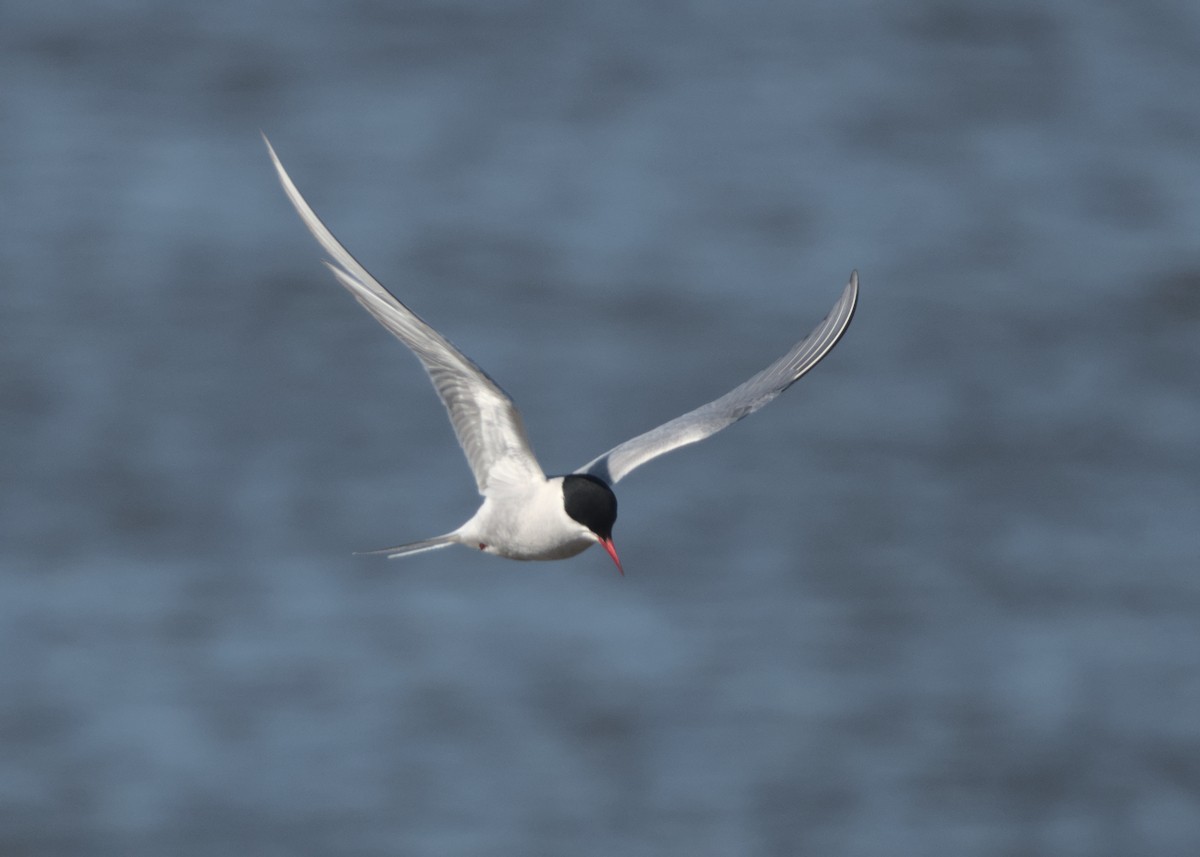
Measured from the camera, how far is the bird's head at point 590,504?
6.89 m

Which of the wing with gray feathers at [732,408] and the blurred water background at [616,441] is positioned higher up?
the wing with gray feathers at [732,408]

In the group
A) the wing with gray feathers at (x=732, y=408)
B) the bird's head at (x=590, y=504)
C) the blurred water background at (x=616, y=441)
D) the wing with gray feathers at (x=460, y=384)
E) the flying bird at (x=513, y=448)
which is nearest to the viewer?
the wing with gray feathers at (x=460, y=384)

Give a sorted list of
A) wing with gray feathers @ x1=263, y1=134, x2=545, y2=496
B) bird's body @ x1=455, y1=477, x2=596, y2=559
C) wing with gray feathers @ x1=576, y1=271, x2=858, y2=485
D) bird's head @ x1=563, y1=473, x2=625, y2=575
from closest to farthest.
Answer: wing with gray feathers @ x1=263, y1=134, x2=545, y2=496 → bird's head @ x1=563, y1=473, x2=625, y2=575 → bird's body @ x1=455, y1=477, x2=596, y2=559 → wing with gray feathers @ x1=576, y1=271, x2=858, y2=485

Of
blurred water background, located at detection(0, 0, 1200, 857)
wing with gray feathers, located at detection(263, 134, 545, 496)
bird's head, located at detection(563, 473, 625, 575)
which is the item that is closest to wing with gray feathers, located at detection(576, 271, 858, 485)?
wing with gray feathers, located at detection(263, 134, 545, 496)

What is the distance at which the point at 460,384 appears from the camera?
23.7 feet

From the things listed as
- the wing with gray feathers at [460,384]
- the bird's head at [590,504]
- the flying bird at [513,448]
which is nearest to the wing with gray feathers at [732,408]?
the flying bird at [513,448]

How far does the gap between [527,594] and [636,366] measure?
405cm

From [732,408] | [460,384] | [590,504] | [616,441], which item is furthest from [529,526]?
[616,441]

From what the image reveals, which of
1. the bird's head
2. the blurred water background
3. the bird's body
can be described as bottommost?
the blurred water background

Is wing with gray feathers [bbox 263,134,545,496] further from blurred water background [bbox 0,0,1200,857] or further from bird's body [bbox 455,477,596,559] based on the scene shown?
blurred water background [bbox 0,0,1200,857]

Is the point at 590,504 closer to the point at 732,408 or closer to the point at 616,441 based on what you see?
the point at 732,408

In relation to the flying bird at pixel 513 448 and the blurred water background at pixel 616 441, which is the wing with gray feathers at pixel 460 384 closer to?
the flying bird at pixel 513 448

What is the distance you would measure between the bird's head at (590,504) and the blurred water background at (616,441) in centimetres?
1020

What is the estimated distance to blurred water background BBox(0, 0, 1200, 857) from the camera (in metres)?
17.3
